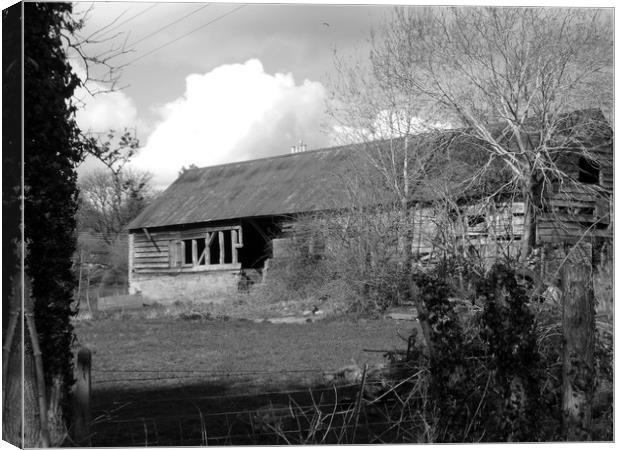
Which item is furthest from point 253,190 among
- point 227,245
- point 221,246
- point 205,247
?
point 227,245

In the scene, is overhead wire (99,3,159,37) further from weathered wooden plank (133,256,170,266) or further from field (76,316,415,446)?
weathered wooden plank (133,256,170,266)

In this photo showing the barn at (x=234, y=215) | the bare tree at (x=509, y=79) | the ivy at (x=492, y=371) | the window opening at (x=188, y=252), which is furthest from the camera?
the window opening at (x=188, y=252)

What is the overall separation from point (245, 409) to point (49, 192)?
2.83 meters

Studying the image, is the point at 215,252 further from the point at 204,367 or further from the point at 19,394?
the point at 19,394

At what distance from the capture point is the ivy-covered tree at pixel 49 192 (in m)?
4.38

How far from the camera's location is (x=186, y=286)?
73.9ft

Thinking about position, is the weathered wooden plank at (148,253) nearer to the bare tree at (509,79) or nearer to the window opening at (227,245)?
the window opening at (227,245)

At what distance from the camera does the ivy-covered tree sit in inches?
172

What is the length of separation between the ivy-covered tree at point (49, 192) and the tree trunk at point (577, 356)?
9.27 ft

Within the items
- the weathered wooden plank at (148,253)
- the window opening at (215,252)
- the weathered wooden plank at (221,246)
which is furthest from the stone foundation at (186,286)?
the window opening at (215,252)

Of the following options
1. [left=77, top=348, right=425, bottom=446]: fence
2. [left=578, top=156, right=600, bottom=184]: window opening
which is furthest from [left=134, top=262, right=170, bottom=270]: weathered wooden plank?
[left=77, top=348, right=425, bottom=446]: fence

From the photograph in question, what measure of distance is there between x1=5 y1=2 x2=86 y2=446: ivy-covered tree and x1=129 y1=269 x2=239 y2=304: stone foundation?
1520 centimetres

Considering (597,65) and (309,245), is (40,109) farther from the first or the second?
(309,245)

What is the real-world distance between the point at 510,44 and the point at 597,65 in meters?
1.56
